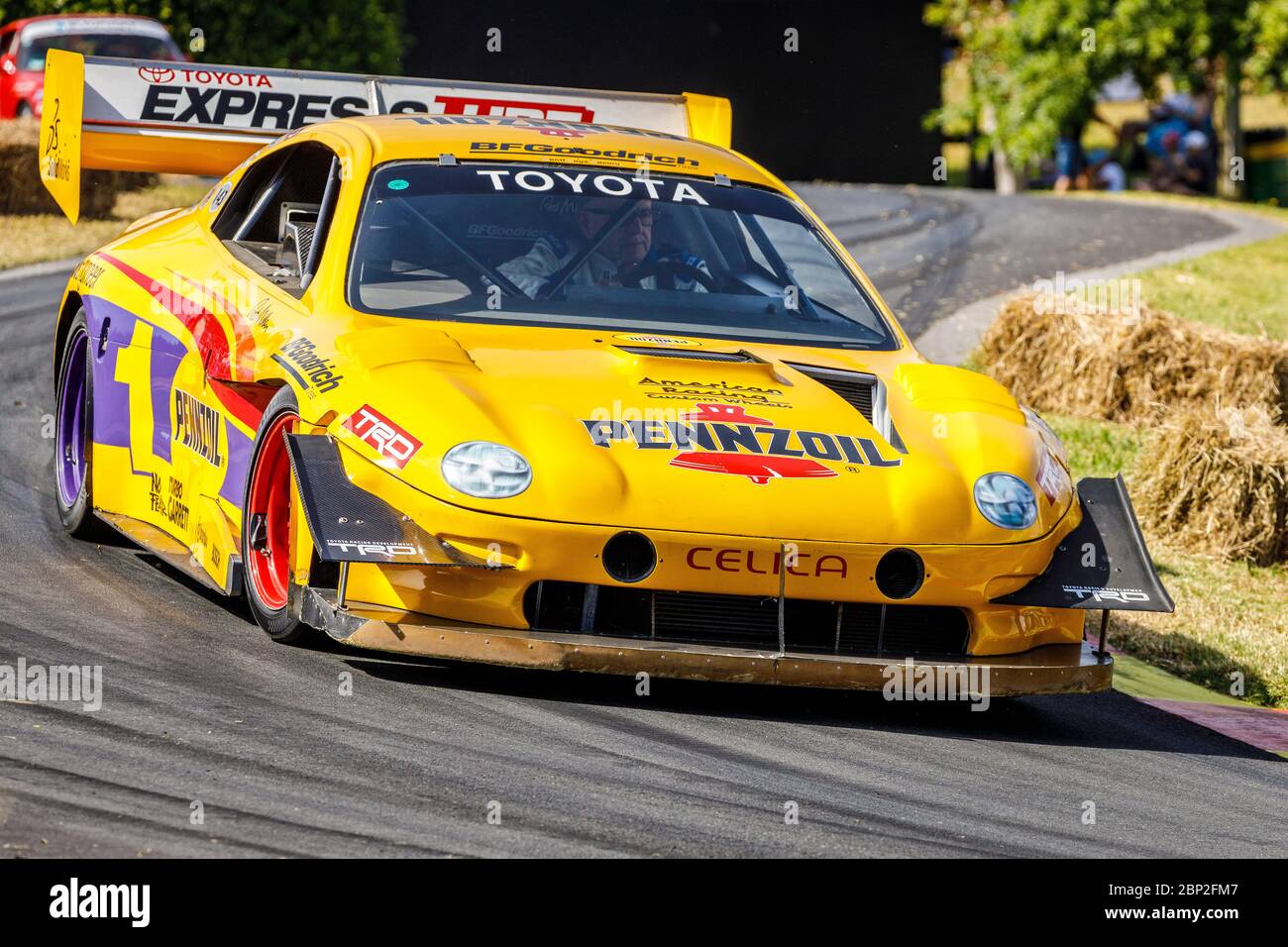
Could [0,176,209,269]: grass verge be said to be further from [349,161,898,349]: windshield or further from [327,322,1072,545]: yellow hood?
[327,322,1072,545]: yellow hood

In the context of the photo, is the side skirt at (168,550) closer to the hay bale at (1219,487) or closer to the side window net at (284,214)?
the side window net at (284,214)

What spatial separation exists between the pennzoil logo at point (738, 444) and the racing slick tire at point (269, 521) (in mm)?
904

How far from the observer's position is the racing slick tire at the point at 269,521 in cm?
547

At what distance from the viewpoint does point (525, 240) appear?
6.16 m

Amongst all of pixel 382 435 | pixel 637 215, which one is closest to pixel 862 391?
pixel 637 215

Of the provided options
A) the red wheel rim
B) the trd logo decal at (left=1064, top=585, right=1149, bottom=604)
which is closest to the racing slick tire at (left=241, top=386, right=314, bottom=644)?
the red wheel rim

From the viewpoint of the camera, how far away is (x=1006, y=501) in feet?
17.6

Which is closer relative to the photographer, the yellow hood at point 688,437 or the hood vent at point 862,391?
the yellow hood at point 688,437

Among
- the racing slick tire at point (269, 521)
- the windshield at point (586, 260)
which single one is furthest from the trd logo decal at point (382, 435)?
the windshield at point (586, 260)

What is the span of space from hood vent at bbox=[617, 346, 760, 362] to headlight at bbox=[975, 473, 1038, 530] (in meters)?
0.81

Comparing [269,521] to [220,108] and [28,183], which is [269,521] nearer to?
[220,108]

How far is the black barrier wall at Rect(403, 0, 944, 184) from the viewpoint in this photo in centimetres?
2811

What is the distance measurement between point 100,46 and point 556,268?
53.7ft

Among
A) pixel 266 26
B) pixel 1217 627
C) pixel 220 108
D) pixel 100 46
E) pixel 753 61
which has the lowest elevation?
pixel 1217 627
